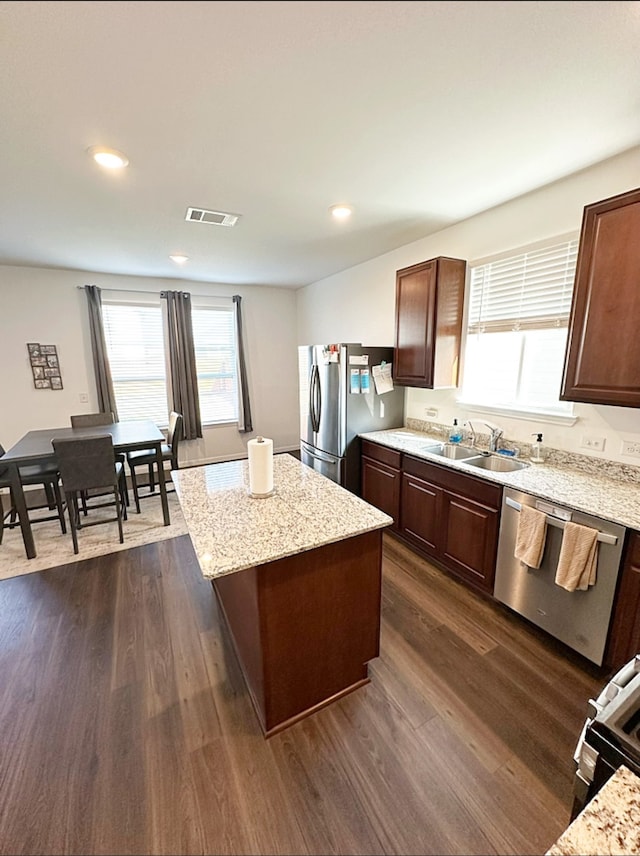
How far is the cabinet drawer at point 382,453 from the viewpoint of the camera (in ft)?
9.78

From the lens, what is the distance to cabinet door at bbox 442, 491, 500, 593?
224cm

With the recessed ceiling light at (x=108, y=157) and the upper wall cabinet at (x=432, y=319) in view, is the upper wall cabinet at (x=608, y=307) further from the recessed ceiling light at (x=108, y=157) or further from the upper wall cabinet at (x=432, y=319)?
the recessed ceiling light at (x=108, y=157)

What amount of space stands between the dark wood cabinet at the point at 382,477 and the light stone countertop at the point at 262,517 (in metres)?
1.05

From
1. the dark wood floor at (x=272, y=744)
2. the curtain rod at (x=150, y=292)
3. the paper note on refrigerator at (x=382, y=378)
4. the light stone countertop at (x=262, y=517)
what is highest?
the curtain rod at (x=150, y=292)

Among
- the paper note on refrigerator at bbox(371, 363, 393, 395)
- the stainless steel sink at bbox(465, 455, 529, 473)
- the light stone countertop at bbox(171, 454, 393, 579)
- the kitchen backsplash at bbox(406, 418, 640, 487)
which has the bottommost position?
the stainless steel sink at bbox(465, 455, 529, 473)

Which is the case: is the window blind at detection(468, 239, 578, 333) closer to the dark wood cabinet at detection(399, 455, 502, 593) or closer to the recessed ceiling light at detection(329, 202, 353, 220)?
the recessed ceiling light at detection(329, 202, 353, 220)

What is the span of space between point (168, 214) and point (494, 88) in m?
2.23

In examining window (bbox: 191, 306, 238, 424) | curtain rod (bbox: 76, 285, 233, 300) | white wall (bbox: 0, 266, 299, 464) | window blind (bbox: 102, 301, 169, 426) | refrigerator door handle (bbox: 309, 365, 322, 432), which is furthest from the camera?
window (bbox: 191, 306, 238, 424)

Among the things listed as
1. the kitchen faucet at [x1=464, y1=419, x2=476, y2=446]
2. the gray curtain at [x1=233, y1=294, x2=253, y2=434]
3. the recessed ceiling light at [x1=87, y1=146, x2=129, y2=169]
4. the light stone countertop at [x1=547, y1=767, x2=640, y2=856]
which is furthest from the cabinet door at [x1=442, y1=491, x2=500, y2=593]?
the gray curtain at [x1=233, y1=294, x2=253, y2=434]

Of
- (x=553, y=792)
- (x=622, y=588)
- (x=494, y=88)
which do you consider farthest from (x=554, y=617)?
(x=494, y=88)

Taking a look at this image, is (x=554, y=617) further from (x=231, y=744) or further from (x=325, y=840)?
(x=231, y=744)

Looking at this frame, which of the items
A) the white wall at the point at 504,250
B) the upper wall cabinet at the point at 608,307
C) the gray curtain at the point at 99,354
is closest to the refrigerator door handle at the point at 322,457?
the white wall at the point at 504,250

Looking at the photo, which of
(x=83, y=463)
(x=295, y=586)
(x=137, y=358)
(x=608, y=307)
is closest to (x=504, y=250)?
(x=608, y=307)

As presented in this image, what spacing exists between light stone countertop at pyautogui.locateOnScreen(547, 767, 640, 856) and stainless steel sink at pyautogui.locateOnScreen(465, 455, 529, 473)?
1.94 meters
